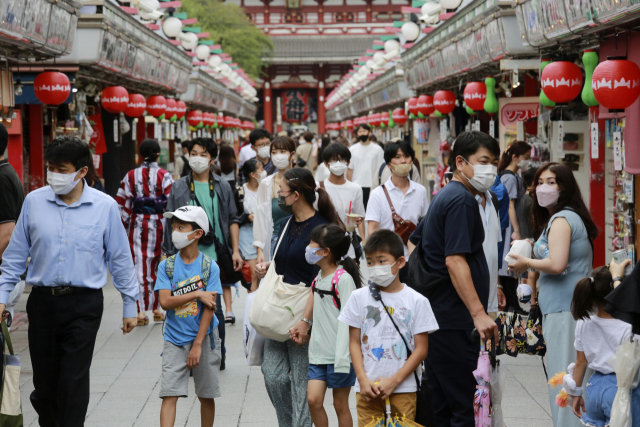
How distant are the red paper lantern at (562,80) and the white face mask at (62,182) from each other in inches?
198

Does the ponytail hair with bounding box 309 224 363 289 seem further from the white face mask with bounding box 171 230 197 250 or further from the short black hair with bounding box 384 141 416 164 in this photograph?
the short black hair with bounding box 384 141 416 164

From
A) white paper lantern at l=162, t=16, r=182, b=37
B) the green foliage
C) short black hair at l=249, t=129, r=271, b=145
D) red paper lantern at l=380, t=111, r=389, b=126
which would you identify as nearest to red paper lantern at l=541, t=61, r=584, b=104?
short black hair at l=249, t=129, r=271, b=145

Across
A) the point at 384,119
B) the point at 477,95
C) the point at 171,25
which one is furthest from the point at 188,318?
the point at 384,119

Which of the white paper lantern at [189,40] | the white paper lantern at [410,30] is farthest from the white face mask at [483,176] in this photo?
the white paper lantern at [189,40]

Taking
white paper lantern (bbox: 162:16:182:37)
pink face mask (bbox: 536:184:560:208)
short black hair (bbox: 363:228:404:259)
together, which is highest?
white paper lantern (bbox: 162:16:182:37)

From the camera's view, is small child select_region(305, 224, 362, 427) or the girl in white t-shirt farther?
small child select_region(305, 224, 362, 427)

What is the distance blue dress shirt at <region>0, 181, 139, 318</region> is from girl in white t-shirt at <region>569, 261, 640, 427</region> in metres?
2.45

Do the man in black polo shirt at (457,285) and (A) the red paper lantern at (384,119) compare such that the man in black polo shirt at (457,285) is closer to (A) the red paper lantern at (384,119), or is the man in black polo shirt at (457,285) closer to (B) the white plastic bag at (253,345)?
(B) the white plastic bag at (253,345)

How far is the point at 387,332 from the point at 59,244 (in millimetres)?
1914

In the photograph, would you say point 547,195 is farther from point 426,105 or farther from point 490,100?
point 426,105

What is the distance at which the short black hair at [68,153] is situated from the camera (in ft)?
14.6

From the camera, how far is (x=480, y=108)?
11422 mm

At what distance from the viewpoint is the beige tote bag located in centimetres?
438

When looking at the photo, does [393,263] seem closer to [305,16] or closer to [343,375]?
[343,375]
